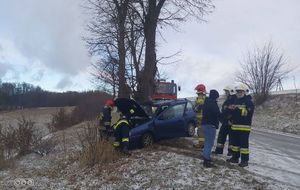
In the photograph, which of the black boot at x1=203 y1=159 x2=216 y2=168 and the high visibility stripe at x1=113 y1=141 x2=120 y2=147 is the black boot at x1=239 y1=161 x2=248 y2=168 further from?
the high visibility stripe at x1=113 y1=141 x2=120 y2=147

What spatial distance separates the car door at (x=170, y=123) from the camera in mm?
15587

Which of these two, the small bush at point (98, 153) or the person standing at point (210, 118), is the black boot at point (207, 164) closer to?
the person standing at point (210, 118)

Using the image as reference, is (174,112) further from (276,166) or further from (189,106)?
(276,166)

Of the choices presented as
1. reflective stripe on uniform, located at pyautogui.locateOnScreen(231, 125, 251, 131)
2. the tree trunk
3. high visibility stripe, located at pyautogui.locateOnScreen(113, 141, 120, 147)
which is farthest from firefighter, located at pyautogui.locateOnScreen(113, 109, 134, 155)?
the tree trunk

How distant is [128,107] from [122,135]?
130 cm

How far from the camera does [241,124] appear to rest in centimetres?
1197

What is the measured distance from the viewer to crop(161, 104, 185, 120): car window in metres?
16.0

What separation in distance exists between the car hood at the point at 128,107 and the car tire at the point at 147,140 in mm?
764

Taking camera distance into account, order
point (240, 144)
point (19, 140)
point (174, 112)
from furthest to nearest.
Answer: point (19, 140), point (174, 112), point (240, 144)

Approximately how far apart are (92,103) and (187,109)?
26.9 meters

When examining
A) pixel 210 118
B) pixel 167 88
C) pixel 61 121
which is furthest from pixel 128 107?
pixel 61 121

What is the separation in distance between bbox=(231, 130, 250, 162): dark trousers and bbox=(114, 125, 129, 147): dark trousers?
3343 millimetres

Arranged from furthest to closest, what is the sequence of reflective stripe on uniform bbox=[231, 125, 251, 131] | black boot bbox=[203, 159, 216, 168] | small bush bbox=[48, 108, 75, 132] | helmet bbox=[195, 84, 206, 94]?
small bush bbox=[48, 108, 75, 132]
helmet bbox=[195, 84, 206, 94]
reflective stripe on uniform bbox=[231, 125, 251, 131]
black boot bbox=[203, 159, 216, 168]

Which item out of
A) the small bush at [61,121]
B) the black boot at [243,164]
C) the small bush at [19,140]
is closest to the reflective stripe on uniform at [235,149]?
the black boot at [243,164]
